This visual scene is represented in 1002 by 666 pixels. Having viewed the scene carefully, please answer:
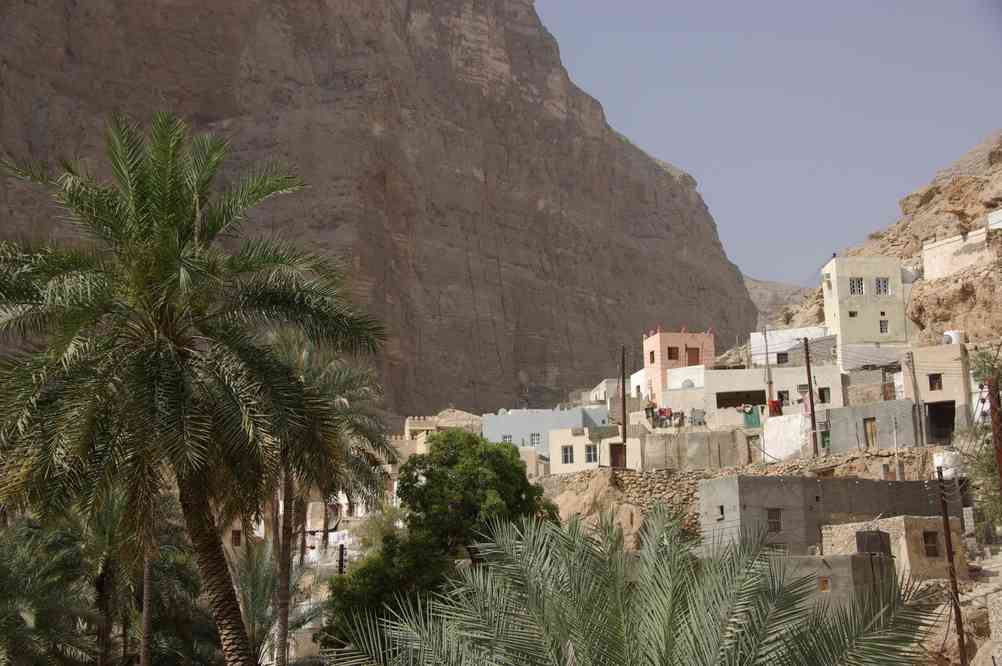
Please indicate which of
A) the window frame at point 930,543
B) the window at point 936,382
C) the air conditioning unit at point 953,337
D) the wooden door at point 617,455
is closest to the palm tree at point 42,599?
the window frame at point 930,543

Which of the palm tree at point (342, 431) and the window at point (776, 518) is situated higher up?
the palm tree at point (342, 431)

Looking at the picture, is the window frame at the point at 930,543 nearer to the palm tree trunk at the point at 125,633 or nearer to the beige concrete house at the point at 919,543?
the beige concrete house at the point at 919,543

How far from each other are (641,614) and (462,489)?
24347mm

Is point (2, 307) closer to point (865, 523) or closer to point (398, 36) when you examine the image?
point (865, 523)

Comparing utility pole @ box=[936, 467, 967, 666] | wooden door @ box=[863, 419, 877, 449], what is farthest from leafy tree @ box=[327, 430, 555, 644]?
wooden door @ box=[863, 419, 877, 449]

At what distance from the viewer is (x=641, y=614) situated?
35.5 ft

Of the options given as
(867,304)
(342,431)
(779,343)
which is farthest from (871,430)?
(342,431)

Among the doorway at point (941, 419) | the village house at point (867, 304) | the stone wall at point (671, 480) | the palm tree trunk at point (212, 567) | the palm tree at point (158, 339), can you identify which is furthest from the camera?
the village house at point (867, 304)

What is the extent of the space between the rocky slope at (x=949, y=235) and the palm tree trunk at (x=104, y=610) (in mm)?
38963

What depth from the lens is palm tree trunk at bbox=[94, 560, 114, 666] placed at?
100 feet

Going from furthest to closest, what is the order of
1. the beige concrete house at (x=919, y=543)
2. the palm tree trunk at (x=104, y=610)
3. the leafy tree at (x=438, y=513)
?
the beige concrete house at (x=919, y=543) < the leafy tree at (x=438, y=513) < the palm tree trunk at (x=104, y=610)

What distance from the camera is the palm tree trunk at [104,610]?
30.5 metres

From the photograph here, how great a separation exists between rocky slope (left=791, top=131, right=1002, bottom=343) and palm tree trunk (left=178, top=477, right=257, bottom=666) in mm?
47061

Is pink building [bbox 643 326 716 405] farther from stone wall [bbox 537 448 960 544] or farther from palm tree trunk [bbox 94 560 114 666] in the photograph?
palm tree trunk [bbox 94 560 114 666]
